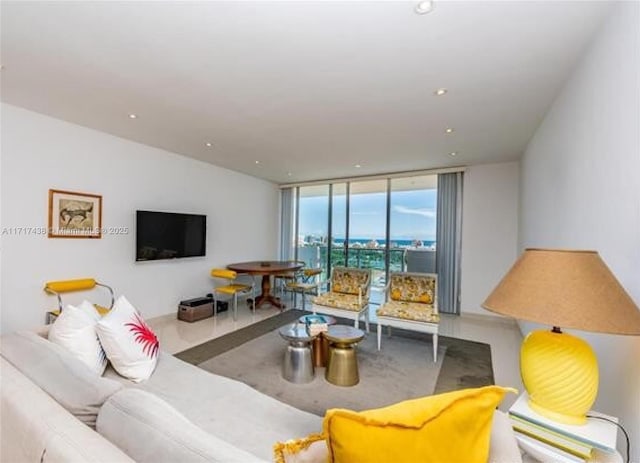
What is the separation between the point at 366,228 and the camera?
5.94 meters

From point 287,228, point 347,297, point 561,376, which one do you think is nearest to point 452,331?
point 347,297

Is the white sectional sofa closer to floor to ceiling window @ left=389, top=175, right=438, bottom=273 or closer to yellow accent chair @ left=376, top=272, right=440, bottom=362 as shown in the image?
yellow accent chair @ left=376, top=272, right=440, bottom=362

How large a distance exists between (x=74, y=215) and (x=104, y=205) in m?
0.34

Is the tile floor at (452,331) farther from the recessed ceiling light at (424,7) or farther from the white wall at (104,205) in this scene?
the recessed ceiling light at (424,7)

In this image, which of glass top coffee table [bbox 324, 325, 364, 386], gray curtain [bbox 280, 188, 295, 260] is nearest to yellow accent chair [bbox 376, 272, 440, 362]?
glass top coffee table [bbox 324, 325, 364, 386]

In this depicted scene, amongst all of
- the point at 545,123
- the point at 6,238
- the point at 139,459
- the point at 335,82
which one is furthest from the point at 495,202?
the point at 6,238

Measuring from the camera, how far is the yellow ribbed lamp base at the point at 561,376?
1.02 metres

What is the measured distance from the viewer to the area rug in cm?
241

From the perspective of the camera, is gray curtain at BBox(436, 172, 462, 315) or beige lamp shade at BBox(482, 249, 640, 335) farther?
gray curtain at BBox(436, 172, 462, 315)

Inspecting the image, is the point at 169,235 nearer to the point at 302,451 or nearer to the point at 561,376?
the point at 302,451

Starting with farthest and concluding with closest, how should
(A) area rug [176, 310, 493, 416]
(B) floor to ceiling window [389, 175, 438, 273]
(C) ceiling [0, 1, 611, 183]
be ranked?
(B) floor to ceiling window [389, 175, 438, 273] < (A) area rug [176, 310, 493, 416] < (C) ceiling [0, 1, 611, 183]

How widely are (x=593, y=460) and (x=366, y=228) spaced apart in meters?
5.02

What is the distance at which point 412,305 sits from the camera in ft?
12.1

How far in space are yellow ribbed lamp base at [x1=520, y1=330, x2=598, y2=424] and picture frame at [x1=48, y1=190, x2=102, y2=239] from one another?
4291 mm
